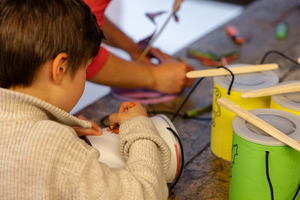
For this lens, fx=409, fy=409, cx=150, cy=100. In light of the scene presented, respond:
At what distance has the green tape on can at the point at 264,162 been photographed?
670 mm

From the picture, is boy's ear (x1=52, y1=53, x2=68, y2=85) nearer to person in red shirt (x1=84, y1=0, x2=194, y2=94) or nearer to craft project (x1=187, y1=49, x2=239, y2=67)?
person in red shirt (x1=84, y1=0, x2=194, y2=94)

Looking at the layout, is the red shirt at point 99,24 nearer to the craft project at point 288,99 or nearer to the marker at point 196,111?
the marker at point 196,111

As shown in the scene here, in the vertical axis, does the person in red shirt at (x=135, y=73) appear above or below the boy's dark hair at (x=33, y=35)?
below

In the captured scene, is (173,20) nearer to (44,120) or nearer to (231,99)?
(231,99)

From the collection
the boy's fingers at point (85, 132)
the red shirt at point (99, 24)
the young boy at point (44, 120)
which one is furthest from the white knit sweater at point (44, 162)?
the red shirt at point (99, 24)

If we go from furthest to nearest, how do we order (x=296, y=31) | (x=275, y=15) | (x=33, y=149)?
1. (x=275, y=15)
2. (x=296, y=31)
3. (x=33, y=149)

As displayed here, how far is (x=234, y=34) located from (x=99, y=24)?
635 millimetres

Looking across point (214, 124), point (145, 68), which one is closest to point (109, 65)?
point (145, 68)

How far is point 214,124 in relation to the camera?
2.93ft

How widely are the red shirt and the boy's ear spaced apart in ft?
1.26

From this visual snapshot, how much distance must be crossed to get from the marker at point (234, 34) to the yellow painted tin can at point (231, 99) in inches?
22.8

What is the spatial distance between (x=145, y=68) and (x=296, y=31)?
689 millimetres

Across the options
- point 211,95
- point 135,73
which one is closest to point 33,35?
point 135,73

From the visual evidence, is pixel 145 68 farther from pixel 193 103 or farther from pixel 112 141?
pixel 112 141
